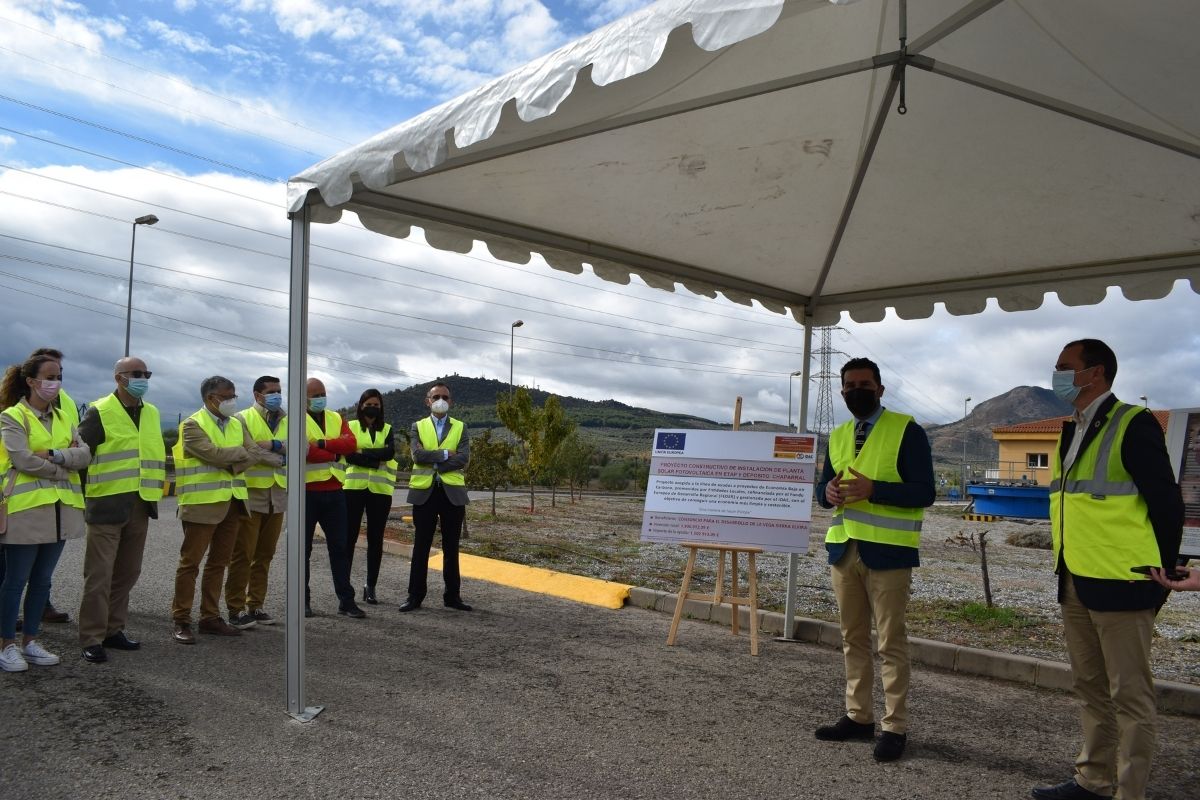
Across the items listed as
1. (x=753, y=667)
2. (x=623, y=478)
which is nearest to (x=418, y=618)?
(x=753, y=667)

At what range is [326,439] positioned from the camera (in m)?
7.33

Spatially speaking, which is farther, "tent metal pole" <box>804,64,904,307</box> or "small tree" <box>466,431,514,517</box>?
"small tree" <box>466,431,514,517</box>

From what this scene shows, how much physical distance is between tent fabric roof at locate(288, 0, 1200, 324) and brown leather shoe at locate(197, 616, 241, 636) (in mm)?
3532

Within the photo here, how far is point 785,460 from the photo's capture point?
6.68m

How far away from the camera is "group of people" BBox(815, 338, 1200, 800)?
3.52m

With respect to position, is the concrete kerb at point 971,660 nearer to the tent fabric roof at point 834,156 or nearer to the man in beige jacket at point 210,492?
the tent fabric roof at point 834,156

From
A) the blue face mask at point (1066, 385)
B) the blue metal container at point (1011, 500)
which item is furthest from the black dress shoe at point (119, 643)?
the blue metal container at point (1011, 500)

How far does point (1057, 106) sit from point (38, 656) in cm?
706

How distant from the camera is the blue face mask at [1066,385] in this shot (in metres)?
3.91

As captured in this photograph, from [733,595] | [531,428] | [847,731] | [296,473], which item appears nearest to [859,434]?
[847,731]

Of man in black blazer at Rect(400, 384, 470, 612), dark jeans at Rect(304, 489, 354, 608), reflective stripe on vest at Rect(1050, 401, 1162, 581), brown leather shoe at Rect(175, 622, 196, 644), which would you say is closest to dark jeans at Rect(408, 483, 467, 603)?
man in black blazer at Rect(400, 384, 470, 612)

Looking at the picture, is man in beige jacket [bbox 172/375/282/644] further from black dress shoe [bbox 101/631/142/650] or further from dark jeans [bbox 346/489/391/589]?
dark jeans [bbox 346/489/391/589]

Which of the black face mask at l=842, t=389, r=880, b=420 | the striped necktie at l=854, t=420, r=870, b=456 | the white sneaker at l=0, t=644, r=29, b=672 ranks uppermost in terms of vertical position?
the black face mask at l=842, t=389, r=880, b=420

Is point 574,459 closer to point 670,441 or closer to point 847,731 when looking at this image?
point 670,441
